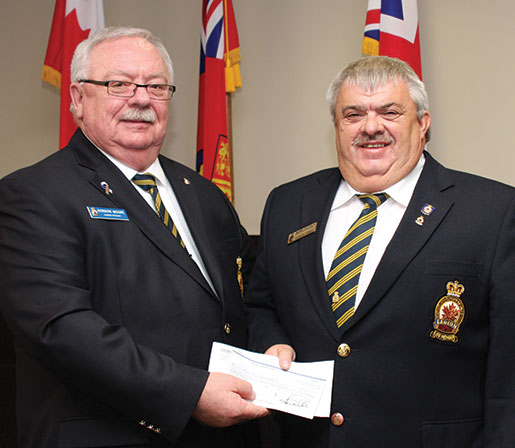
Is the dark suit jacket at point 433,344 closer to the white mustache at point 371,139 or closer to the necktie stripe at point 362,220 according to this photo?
the necktie stripe at point 362,220

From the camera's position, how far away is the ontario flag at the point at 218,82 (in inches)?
141

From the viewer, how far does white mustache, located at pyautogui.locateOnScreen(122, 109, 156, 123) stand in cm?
220

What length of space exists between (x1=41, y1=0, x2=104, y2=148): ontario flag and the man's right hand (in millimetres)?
2081

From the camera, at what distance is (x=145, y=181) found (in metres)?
2.23

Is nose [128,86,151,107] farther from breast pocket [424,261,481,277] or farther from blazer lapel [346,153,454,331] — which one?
breast pocket [424,261,481,277]

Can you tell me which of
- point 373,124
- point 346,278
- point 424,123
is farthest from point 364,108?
point 346,278

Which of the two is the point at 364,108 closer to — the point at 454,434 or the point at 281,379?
the point at 281,379

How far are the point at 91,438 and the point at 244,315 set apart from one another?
28.8 inches

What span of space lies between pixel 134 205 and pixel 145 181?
0.19 meters

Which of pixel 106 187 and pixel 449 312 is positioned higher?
pixel 106 187

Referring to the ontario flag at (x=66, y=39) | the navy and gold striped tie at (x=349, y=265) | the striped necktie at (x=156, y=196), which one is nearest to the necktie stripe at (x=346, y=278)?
→ the navy and gold striped tie at (x=349, y=265)

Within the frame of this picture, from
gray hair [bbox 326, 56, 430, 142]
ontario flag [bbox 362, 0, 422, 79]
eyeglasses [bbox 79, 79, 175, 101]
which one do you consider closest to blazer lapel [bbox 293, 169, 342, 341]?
gray hair [bbox 326, 56, 430, 142]

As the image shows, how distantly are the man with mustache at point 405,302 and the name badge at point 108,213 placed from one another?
62 centimetres

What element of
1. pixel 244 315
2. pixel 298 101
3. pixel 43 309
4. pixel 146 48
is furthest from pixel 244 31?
pixel 43 309
